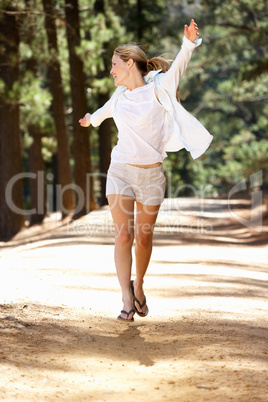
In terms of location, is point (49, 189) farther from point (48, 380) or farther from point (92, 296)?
point (48, 380)

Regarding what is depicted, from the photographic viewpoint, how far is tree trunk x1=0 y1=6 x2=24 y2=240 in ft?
60.9

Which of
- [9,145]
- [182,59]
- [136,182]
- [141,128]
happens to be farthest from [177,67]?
[9,145]

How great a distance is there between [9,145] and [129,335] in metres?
14.7

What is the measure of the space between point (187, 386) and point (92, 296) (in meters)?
3.08

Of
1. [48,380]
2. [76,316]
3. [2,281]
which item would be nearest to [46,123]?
[2,281]

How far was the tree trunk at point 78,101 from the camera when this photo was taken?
19.2m

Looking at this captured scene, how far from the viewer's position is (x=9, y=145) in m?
18.7

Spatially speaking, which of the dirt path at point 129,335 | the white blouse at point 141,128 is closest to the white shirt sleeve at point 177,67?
the white blouse at point 141,128

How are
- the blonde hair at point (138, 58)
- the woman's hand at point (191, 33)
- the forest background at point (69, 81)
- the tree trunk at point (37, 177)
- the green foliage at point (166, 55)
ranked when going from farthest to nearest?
the tree trunk at point (37, 177) < the green foliage at point (166, 55) < the forest background at point (69, 81) < the blonde hair at point (138, 58) < the woman's hand at point (191, 33)

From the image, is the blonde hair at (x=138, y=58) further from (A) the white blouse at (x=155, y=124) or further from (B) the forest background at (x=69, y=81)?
(B) the forest background at (x=69, y=81)

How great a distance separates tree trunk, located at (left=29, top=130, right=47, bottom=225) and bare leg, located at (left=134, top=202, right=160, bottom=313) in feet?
63.3

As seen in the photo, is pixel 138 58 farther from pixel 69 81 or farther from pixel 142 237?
pixel 69 81

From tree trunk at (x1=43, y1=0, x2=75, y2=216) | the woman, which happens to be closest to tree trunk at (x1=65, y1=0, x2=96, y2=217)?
tree trunk at (x1=43, y1=0, x2=75, y2=216)

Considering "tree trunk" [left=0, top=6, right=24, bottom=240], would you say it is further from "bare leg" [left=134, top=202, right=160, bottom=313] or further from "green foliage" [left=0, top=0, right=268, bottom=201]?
"bare leg" [left=134, top=202, right=160, bottom=313]
